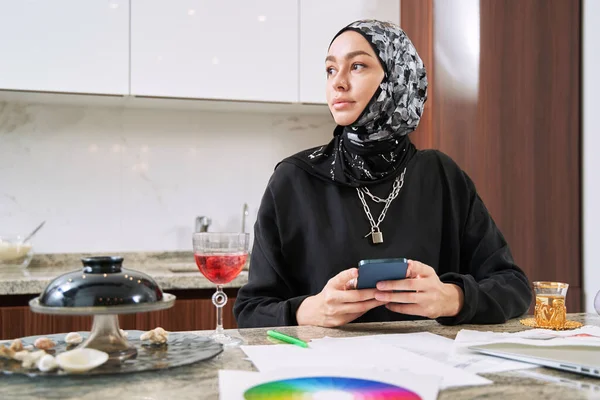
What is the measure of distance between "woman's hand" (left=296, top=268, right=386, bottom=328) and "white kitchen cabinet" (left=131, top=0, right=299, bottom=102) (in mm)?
1669

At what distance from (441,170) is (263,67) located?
1.31m

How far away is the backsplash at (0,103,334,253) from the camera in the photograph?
2920 millimetres

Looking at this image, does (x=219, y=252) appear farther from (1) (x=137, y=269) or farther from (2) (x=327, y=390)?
(1) (x=137, y=269)

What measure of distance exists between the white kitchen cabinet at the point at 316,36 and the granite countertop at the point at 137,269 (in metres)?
0.82

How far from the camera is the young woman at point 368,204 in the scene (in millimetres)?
1538

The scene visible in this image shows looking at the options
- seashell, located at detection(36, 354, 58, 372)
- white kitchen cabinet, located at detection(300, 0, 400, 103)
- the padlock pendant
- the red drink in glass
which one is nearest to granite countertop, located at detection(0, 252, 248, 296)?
white kitchen cabinet, located at detection(300, 0, 400, 103)

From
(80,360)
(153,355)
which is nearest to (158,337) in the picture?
(153,355)

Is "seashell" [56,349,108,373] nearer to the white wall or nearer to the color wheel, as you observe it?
the color wheel

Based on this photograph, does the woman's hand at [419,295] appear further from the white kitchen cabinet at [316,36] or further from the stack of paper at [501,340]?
the white kitchen cabinet at [316,36]

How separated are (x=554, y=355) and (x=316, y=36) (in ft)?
7.16

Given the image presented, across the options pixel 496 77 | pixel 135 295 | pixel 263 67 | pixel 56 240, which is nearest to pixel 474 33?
pixel 496 77

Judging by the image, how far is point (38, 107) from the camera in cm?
294

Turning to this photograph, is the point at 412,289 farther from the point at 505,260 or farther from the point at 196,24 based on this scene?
the point at 196,24

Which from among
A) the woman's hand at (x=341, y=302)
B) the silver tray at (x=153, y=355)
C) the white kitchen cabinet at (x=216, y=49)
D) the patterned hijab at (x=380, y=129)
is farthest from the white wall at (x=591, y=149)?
the silver tray at (x=153, y=355)
